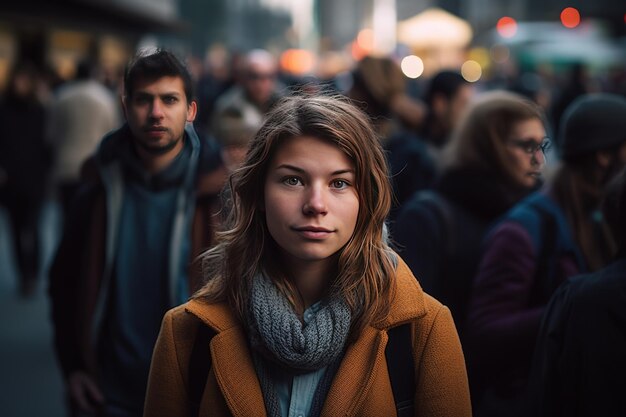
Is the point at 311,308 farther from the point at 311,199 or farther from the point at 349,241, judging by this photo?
the point at 311,199

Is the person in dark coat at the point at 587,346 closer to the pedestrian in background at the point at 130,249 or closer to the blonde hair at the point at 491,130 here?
the pedestrian in background at the point at 130,249

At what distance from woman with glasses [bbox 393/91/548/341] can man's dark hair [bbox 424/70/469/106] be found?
7.94 feet

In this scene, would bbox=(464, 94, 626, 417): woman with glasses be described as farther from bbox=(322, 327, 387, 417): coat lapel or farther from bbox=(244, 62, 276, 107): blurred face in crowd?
bbox=(244, 62, 276, 107): blurred face in crowd

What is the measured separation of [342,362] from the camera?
7.07ft

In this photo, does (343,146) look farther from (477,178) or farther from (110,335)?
(477,178)

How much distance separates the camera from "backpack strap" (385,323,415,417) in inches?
84.8

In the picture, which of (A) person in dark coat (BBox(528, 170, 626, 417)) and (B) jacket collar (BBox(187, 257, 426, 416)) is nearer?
(B) jacket collar (BBox(187, 257, 426, 416))

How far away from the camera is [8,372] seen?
22.1ft

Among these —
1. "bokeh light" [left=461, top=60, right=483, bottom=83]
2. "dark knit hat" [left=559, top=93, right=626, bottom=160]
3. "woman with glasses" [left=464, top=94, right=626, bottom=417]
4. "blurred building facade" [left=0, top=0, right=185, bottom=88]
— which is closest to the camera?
"woman with glasses" [left=464, top=94, right=626, bottom=417]

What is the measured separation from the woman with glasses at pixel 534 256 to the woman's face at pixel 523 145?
0.51 feet

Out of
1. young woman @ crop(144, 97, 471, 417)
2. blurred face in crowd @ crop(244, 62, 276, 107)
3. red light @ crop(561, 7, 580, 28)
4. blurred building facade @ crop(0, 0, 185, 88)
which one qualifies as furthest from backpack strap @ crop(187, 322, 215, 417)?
blurred building facade @ crop(0, 0, 185, 88)

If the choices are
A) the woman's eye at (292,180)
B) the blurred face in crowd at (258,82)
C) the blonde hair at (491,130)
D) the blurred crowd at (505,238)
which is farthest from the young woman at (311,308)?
the blurred face in crowd at (258,82)

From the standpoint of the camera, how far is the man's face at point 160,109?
241 centimetres

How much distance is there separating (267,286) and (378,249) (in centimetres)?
29
